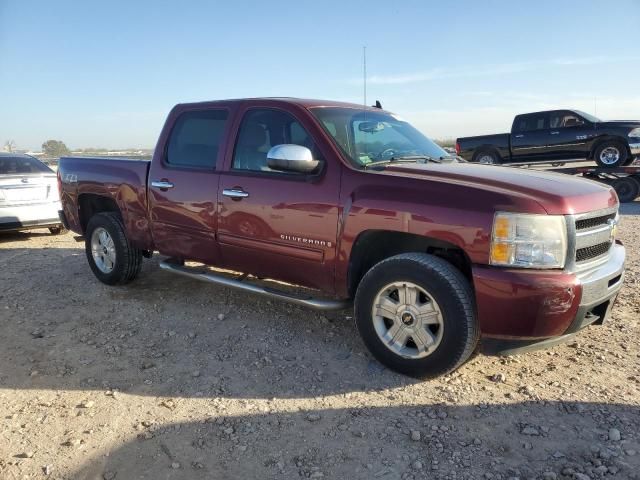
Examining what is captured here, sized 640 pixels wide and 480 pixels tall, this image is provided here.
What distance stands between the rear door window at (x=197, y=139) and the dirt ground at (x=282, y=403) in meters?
1.38

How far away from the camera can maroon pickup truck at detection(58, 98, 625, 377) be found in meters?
2.95

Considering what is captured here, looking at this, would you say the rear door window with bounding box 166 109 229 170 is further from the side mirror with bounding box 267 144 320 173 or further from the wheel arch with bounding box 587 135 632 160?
the wheel arch with bounding box 587 135 632 160

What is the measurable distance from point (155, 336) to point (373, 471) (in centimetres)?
235

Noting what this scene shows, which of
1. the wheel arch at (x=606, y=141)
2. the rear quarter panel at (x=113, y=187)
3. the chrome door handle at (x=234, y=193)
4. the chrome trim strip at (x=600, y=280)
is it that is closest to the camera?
the chrome trim strip at (x=600, y=280)

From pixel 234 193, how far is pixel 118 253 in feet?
6.17

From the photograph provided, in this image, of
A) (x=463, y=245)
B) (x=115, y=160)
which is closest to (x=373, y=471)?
(x=463, y=245)

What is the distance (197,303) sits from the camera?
493 centimetres

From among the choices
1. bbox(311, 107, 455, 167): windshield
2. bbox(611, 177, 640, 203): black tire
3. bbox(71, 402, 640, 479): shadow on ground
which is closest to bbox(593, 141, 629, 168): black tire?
bbox(611, 177, 640, 203): black tire

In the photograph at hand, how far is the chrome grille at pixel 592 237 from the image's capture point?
10.1 ft

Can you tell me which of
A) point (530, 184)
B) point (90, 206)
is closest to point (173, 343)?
point (90, 206)

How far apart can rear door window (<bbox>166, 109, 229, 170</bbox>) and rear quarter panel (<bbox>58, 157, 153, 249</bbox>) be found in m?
0.41

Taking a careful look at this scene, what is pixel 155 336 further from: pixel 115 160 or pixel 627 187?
pixel 627 187

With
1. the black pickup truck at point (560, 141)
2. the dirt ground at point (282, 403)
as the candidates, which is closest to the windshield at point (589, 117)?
the black pickup truck at point (560, 141)

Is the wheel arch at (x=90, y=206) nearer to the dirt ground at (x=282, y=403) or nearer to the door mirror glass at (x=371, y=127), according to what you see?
the dirt ground at (x=282, y=403)
